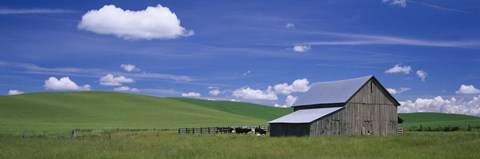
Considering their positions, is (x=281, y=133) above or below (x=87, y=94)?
below

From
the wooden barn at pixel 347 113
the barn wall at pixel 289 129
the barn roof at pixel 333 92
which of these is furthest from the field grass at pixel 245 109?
the barn wall at pixel 289 129

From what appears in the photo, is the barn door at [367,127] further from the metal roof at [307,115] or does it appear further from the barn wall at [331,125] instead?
the metal roof at [307,115]

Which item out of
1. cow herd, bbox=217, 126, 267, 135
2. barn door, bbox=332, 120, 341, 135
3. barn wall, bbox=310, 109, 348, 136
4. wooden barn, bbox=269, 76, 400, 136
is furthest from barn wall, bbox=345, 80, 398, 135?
cow herd, bbox=217, 126, 267, 135

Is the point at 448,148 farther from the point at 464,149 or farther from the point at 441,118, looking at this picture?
the point at 441,118

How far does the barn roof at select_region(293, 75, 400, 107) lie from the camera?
2083 inches

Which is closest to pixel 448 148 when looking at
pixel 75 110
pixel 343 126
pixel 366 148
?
pixel 366 148

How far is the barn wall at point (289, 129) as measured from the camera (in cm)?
4988

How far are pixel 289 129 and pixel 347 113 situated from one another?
6.03 meters

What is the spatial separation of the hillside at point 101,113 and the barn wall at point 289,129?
25.9m

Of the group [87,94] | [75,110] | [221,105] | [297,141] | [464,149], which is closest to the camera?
[464,149]

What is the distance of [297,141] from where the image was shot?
3378cm

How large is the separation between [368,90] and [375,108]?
2.12m

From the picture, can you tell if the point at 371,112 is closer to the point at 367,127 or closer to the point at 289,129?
the point at 367,127

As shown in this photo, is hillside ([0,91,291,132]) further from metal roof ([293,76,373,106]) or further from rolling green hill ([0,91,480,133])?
metal roof ([293,76,373,106])
